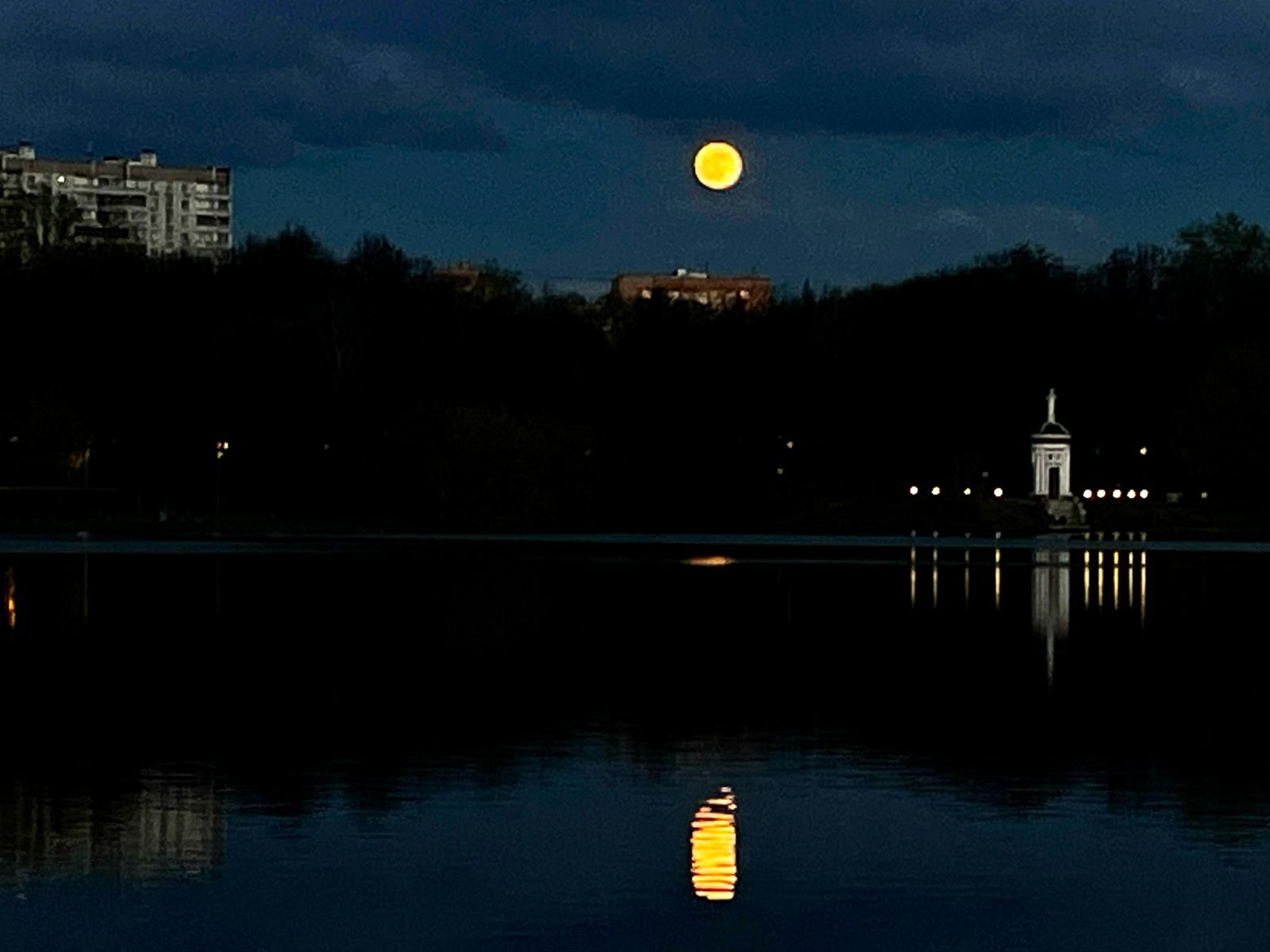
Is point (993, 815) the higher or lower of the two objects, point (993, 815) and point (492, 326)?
the lower

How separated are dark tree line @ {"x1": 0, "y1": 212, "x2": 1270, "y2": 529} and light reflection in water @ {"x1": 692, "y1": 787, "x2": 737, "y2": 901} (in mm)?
103690

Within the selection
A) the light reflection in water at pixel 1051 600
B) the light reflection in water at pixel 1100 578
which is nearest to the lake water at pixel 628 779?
the light reflection in water at pixel 1051 600

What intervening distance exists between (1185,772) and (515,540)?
8460 cm

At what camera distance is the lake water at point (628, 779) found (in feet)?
60.2

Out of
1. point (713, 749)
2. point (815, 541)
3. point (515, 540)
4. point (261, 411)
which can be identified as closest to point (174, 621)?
point (713, 749)

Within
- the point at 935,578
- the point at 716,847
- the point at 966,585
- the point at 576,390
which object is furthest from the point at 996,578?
the point at 576,390

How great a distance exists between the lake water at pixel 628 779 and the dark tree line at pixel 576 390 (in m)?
79.0

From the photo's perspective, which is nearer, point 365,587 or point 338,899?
point 338,899

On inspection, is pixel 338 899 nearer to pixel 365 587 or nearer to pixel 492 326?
pixel 365 587

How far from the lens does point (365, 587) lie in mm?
63375

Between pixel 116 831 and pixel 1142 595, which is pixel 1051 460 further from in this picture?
pixel 116 831

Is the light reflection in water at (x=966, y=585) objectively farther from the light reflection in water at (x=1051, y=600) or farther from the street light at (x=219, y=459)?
the street light at (x=219, y=459)

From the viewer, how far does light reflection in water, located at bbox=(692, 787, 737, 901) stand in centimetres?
1959

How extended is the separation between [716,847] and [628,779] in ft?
15.2
